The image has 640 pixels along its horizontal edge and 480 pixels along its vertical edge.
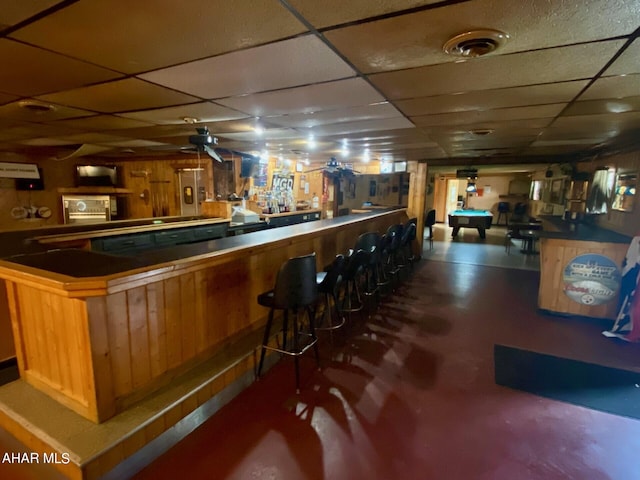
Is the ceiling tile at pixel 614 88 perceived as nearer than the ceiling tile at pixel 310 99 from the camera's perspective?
Yes

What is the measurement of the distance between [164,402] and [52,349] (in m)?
0.72

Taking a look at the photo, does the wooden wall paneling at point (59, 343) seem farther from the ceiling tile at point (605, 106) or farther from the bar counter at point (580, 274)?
the bar counter at point (580, 274)

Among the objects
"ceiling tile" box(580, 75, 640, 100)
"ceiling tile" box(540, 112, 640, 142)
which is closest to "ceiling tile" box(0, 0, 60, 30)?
"ceiling tile" box(580, 75, 640, 100)

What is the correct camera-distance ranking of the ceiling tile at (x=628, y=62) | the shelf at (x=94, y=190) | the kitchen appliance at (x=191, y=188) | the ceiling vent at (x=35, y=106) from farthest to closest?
1. the kitchen appliance at (x=191, y=188)
2. the shelf at (x=94, y=190)
3. the ceiling vent at (x=35, y=106)
4. the ceiling tile at (x=628, y=62)

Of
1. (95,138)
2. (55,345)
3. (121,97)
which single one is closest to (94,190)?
(95,138)

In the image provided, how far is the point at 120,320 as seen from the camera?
5.83 ft

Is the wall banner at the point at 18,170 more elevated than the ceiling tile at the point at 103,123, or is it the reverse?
the ceiling tile at the point at 103,123

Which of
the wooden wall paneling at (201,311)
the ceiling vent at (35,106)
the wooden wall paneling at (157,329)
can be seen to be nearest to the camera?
the wooden wall paneling at (157,329)

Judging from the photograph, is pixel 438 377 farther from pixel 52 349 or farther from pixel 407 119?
pixel 52 349

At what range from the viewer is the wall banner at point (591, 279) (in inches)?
144

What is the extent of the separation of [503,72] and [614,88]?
0.99m

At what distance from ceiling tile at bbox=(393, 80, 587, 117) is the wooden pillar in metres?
4.44

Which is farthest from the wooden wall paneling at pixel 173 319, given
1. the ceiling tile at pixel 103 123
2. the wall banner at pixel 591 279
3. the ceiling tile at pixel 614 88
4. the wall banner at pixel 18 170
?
the wall banner at pixel 18 170

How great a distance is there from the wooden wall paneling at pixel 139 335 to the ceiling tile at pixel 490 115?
9.37ft
